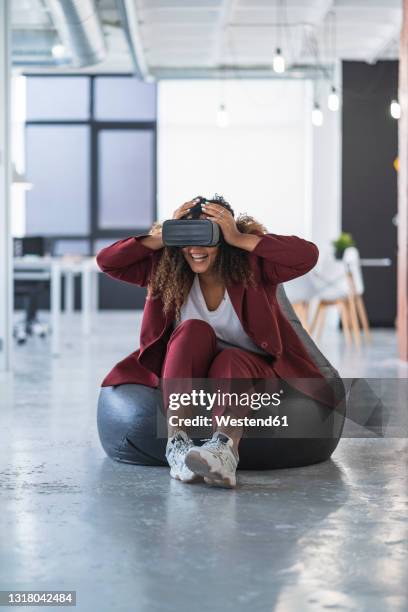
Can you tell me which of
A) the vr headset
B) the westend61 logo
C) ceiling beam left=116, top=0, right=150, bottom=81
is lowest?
the westend61 logo

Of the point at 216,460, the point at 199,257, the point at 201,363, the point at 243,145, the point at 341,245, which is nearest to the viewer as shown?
the point at 216,460

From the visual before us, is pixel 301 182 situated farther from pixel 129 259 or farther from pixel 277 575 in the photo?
pixel 277 575

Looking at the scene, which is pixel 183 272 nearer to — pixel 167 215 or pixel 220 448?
pixel 220 448

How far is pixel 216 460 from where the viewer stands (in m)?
3.02

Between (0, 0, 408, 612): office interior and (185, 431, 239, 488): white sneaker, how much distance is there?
0.05 metres

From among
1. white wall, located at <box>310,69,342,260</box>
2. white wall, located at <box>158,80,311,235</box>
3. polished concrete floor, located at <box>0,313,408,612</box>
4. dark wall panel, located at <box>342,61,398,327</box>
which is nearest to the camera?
polished concrete floor, located at <box>0,313,408,612</box>

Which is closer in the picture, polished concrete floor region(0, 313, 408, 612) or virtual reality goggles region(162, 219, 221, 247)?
polished concrete floor region(0, 313, 408, 612)

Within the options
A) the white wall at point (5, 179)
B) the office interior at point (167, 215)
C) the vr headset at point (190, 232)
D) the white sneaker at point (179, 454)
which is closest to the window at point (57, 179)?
the office interior at point (167, 215)

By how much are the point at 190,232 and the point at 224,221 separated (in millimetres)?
160

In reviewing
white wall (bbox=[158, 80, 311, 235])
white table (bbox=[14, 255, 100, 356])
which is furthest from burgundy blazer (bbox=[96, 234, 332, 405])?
white wall (bbox=[158, 80, 311, 235])

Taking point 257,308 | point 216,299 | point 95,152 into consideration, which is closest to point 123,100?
point 95,152

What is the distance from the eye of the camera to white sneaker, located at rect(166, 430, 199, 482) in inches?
124

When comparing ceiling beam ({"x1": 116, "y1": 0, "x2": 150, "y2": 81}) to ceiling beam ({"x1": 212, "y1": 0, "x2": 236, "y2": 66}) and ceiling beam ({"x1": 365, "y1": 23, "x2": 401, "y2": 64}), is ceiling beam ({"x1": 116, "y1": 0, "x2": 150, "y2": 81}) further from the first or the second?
ceiling beam ({"x1": 365, "y1": 23, "x2": 401, "y2": 64})

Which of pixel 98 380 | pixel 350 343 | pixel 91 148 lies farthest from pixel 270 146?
pixel 98 380
